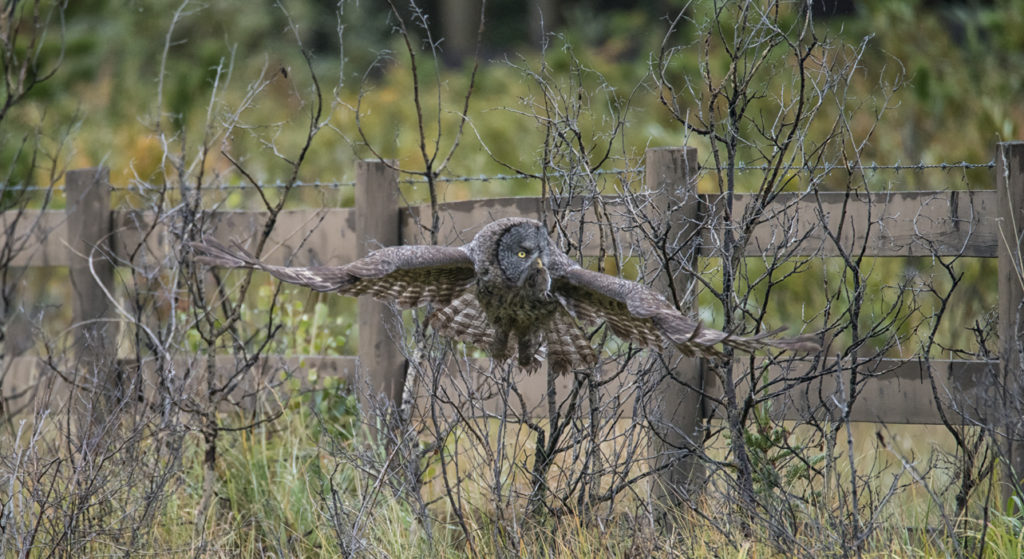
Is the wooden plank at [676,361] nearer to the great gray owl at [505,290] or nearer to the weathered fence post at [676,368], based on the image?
the weathered fence post at [676,368]

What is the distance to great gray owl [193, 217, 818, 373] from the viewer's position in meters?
3.97

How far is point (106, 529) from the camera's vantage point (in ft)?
12.7

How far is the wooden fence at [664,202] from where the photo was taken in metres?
4.25

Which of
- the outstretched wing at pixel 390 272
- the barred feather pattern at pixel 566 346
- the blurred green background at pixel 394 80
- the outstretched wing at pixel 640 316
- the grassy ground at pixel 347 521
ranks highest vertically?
the blurred green background at pixel 394 80

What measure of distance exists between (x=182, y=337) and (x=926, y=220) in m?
3.19

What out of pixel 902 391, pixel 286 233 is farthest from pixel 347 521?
pixel 902 391

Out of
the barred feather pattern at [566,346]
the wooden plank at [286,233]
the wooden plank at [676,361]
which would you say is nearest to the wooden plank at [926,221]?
the wooden plank at [676,361]

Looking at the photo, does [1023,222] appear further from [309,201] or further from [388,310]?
[309,201]

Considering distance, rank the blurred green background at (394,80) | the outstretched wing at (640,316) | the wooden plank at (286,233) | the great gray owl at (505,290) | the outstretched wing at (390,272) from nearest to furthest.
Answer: the outstretched wing at (640,316)
the outstretched wing at (390,272)
the great gray owl at (505,290)
the wooden plank at (286,233)
the blurred green background at (394,80)

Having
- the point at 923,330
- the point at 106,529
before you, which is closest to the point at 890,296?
the point at 923,330

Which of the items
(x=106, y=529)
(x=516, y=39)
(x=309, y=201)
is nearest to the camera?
(x=106, y=529)

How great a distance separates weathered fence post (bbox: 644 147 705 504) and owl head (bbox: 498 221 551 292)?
1.79ft

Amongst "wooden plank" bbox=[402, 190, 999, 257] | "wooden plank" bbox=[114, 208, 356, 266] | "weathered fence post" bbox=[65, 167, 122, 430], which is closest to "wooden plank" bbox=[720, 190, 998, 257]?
"wooden plank" bbox=[402, 190, 999, 257]

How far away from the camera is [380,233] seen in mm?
5117
